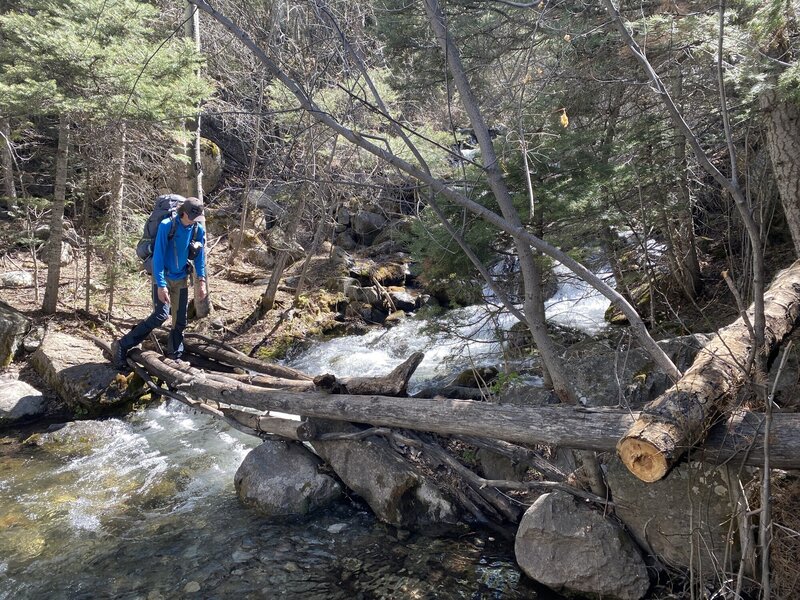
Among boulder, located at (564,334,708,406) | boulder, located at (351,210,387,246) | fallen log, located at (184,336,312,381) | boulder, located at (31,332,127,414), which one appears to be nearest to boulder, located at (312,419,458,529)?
boulder, located at (564,334,708,406)

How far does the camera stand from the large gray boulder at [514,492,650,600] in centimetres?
397

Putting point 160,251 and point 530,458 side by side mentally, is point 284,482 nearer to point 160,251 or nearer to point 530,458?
point 530,458

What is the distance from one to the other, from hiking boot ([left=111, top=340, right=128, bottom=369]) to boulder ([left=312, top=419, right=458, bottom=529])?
4.50 metres

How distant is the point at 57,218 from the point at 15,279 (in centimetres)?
326

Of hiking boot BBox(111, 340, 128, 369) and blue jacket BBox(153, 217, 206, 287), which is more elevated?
blue jacket BBox(153, 217, 206, 287)

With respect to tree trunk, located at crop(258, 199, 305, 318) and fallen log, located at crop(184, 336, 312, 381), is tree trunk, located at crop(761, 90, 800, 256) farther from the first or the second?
tree trunk, located at crop(258, 199, 305, 318)

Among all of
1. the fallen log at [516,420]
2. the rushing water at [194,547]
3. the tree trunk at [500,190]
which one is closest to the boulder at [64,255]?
the rushing water at [194,547]

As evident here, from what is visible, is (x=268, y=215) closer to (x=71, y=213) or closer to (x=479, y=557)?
(x=71, y=213)

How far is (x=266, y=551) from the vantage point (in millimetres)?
4832

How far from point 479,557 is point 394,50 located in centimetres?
623

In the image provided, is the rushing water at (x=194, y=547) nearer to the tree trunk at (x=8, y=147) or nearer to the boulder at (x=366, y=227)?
the tree trunk at (x=8, y=147)

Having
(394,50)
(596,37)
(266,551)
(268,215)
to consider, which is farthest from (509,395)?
(268,215)

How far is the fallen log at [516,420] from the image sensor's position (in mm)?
3346

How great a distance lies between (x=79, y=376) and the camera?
27.6 ft
